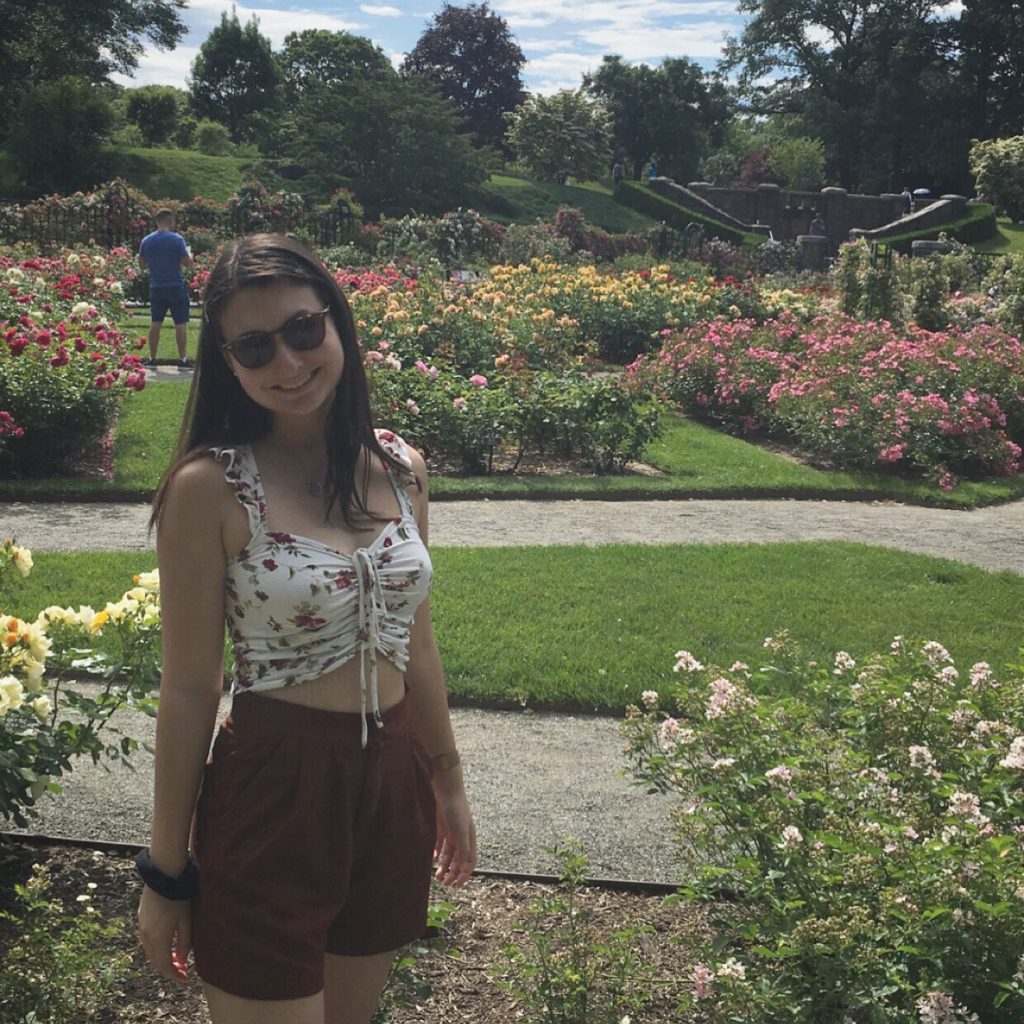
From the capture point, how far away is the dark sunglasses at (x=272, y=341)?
1773mm


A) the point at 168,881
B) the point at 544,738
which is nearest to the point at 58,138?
the point at 544,738

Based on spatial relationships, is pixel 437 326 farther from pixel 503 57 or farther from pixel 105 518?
pixel 503 57

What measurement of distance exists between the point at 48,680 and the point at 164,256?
31.5 feet

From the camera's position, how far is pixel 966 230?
37.2 meters

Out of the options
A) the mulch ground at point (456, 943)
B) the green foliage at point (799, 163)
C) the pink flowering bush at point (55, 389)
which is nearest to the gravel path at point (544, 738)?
the mulch ground at point (456, 943)

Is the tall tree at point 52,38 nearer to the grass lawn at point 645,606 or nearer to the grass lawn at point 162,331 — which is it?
the grass lawn at point 162,331

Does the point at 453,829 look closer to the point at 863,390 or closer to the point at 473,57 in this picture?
the point at 863,390

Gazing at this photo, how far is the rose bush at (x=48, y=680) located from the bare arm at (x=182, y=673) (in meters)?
1.17

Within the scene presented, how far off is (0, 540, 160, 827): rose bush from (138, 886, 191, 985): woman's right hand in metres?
1.16

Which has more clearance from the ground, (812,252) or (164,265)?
(812,252)

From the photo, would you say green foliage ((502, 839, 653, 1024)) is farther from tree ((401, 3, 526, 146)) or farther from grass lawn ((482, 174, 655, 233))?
tree ((401, 3, 526, 146))

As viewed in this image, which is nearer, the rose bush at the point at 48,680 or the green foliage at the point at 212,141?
the rose bush at the point at 48,680

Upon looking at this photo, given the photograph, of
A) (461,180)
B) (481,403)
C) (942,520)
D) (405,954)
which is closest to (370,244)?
(461,180)

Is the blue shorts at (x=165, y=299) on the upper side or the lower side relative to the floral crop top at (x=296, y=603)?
upper
